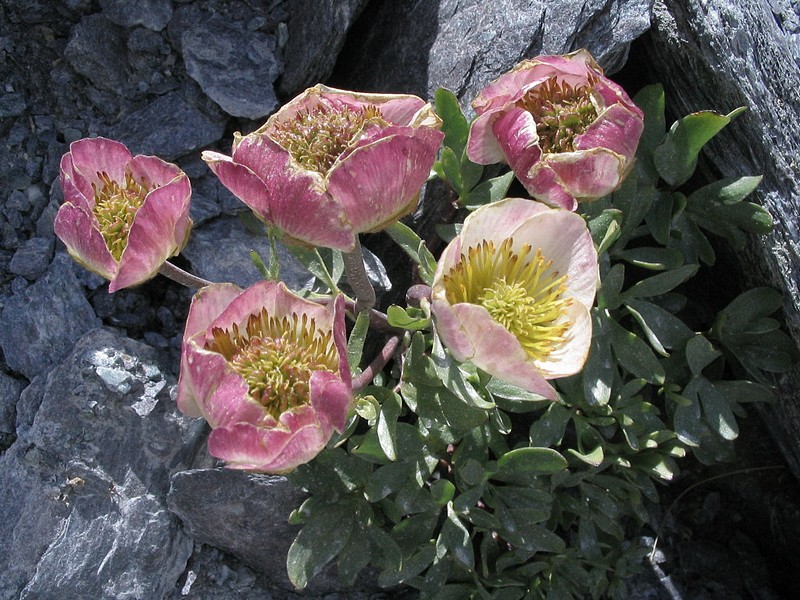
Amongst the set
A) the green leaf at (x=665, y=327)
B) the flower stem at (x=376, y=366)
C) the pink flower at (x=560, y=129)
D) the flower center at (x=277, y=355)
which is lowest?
the flower stem at (x=376, y=366)

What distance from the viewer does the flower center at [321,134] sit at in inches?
70.7

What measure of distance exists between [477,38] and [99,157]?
1.22 m

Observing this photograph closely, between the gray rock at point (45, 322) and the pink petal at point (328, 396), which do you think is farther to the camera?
the gray rock at point (45, 322)

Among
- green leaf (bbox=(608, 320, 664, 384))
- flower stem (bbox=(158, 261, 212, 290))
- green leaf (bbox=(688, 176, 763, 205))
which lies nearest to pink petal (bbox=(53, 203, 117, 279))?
flower stem (bbox=(158, 261, 212, 290))

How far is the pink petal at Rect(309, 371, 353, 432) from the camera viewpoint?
165 centimetres

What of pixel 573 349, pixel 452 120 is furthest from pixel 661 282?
pixel 452 120

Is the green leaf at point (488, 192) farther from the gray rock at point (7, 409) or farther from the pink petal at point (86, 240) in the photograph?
the gray rock at point (7, 409)

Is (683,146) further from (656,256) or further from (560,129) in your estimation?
(560,129)

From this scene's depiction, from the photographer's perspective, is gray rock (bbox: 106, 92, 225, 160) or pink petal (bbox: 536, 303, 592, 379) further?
gray rock (bbox: 106, 92, 225, 160)

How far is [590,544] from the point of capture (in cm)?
250

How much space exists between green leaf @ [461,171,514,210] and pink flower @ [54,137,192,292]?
83cm

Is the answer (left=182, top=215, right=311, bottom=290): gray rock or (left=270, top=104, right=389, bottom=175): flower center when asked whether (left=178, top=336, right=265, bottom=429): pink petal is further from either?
(left=182, top=215, right=311, bottom=290): gray rock

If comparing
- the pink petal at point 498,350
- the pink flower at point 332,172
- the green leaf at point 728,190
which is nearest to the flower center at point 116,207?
the pink flower at point 332,172

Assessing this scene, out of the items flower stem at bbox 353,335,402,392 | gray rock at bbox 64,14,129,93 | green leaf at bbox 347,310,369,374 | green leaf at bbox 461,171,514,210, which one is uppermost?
gray rock at bbox 64,14,129,93
